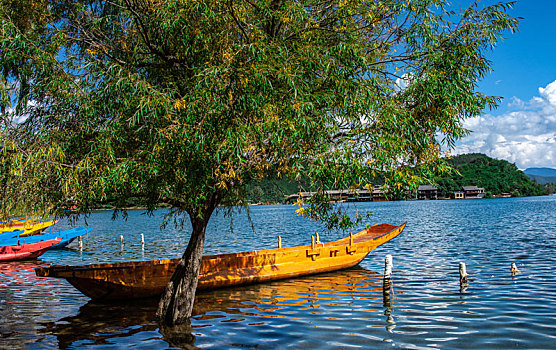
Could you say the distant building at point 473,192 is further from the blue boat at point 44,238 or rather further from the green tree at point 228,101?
the green tree at point 228,101

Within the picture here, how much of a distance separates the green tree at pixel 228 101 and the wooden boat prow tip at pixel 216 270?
4560mm

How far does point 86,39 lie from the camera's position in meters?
11.2

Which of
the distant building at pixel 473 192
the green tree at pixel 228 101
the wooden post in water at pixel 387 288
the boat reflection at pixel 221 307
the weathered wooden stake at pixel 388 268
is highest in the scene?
the green tree at pixel 228 101

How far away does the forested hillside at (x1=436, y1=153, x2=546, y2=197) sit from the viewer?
177 metres

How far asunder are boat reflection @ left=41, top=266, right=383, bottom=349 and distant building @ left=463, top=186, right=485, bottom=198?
172 metres

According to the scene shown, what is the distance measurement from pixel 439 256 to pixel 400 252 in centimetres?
276

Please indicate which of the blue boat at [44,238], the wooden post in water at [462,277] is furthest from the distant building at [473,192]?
the wooden post in water at [462,277]

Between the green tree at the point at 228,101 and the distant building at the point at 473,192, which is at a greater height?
the green tree at the point at 228,101

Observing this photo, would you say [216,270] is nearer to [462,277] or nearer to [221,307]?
[221,307]

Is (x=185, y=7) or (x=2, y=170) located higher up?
(x=185, y=7)

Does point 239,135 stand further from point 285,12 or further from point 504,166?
point 504,166

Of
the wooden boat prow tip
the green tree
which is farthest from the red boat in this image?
the green tree

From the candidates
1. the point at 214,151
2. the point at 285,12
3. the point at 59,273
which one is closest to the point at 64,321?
the point at 59,273

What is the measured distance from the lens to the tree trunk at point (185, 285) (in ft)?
37.8
